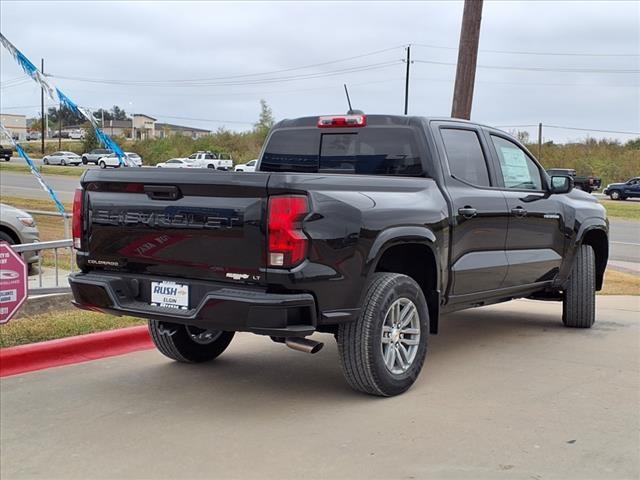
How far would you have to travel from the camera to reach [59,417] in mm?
4809

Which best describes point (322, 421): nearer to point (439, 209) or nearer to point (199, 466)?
point (199, 466)

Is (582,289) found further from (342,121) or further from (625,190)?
(625,190)

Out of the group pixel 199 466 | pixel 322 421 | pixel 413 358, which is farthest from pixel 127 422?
pixel 413 358

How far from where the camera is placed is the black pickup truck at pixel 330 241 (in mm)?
4449

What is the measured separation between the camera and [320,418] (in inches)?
187

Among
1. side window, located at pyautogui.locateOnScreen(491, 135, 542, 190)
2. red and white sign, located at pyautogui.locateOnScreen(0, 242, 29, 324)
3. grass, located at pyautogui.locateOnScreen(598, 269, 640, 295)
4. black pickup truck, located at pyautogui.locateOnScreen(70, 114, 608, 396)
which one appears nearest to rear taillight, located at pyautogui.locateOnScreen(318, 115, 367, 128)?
black pickup truck, located at pyautogui.locateOnScreen(70, 114, 608, 396)

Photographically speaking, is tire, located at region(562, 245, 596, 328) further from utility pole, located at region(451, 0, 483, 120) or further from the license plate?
utility pole, located at region(451, 0, 483, 120)

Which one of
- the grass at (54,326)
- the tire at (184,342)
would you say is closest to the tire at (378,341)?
the tire at (184,342)

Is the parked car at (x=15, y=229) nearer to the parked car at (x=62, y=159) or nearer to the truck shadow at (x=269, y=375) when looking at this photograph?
the truck shadow at (x=269, y=375)

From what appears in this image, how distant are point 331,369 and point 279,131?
7.12 ft

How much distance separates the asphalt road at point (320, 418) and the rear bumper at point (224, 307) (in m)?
0.64

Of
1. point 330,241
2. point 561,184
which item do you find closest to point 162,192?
point 330,241

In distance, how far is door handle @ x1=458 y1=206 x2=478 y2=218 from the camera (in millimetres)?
5769

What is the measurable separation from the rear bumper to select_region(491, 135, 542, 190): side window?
2.93m
